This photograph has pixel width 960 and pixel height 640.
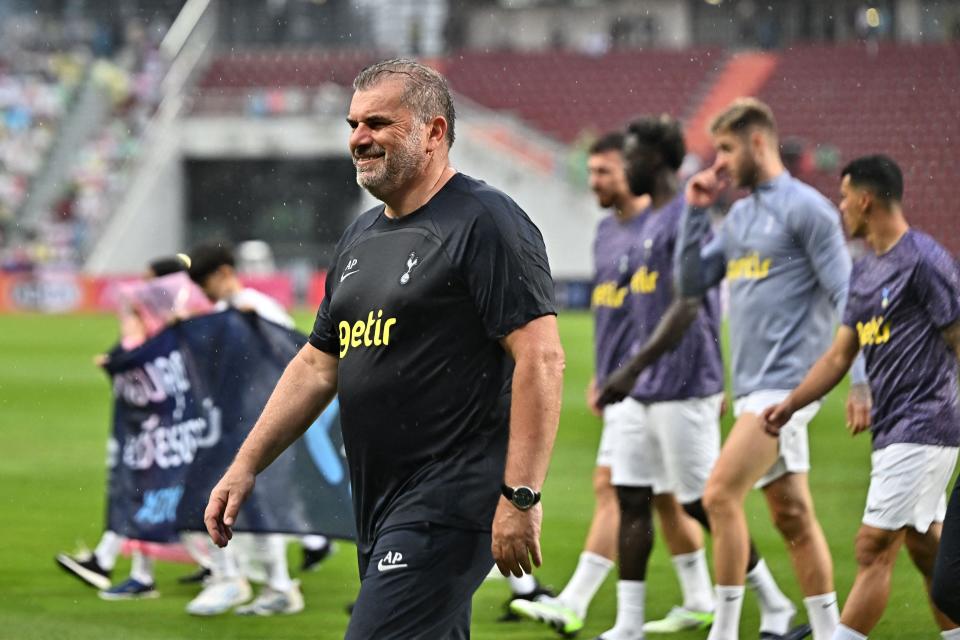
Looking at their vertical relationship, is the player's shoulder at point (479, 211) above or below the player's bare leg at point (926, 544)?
above

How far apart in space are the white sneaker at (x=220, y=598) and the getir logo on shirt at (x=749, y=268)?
3044 millimetres

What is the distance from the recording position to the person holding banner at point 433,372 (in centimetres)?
435

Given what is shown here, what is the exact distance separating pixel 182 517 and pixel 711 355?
275 centimetres

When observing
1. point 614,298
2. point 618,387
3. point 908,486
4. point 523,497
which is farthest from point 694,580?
point 523,497

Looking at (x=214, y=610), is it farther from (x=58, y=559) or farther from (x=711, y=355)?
(x=711, y=355)

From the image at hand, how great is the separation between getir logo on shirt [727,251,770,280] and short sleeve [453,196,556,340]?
2792mm

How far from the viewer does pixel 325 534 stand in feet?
26.1

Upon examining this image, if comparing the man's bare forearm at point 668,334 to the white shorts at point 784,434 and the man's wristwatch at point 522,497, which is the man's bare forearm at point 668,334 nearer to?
the white shorts at point 784,434

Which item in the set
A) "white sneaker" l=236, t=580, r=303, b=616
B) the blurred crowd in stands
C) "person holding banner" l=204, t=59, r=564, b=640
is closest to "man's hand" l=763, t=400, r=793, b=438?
"person holding banner" l=204, t=59, r=564, b=640

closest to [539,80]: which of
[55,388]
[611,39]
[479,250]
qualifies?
[611,39]

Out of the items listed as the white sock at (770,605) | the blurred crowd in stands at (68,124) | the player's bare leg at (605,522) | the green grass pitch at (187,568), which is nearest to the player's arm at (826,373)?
the white sock at (770,605)

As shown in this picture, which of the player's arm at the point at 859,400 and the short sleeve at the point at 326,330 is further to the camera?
the player's arm at the point at 859,400

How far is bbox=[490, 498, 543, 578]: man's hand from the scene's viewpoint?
4.23m

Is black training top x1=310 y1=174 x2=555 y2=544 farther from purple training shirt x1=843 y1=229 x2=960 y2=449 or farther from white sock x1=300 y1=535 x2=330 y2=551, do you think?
white sock x1=300 y1=535 x2=330 y2=551
